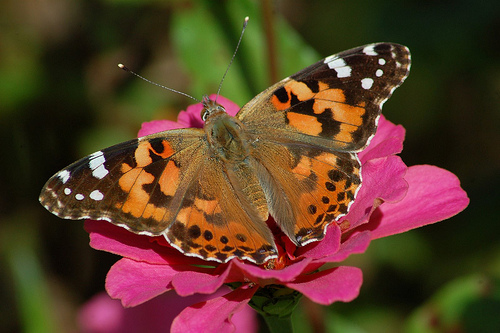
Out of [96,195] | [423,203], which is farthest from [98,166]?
[423,203]

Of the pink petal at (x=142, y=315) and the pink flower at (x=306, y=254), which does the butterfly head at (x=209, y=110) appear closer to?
the pink flower at (x=306, y=254)

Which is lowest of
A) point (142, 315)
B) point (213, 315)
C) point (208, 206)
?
point (142, 315)

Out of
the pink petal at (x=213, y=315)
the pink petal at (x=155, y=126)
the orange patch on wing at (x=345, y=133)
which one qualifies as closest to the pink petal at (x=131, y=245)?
the pink petal at (x=213, y=315)

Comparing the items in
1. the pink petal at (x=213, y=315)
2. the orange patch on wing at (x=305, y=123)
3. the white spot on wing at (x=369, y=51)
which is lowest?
the pink petal at (x=213, y=315)

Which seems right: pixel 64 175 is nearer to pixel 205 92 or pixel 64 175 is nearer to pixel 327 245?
pixel 327 245

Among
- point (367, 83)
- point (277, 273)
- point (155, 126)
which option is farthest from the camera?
point (155, 126)

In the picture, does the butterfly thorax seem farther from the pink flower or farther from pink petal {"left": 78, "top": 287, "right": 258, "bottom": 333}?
pink petal {"left": 78, "top": 287, "right": 258, "bottom": 333}

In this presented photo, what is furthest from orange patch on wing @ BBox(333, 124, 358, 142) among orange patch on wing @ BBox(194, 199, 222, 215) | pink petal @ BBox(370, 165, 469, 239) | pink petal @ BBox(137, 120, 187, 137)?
pink petal @ BBox(137, 120, 187, 137)

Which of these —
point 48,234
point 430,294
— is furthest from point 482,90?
point 48,234
